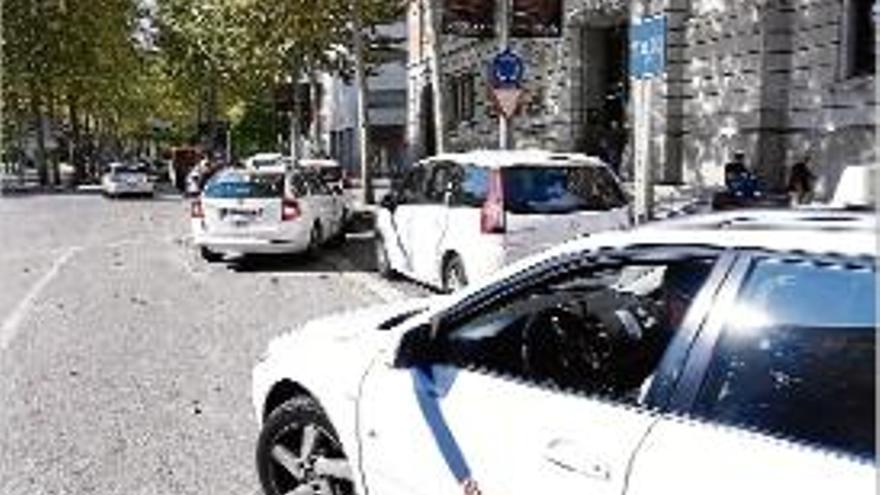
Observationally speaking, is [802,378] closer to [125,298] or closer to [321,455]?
[321,455]

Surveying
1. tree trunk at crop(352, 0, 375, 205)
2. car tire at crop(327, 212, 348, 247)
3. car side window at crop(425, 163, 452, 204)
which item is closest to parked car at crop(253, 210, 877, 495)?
car side window at crop(425, 163, 452, 204)

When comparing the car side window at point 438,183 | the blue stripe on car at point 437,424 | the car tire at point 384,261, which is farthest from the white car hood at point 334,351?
the car tire at point 384,261

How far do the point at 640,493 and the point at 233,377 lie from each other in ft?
19.6

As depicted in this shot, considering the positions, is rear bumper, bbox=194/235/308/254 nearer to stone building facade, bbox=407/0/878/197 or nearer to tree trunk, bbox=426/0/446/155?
stone building facade, bbox=407/0/878/197

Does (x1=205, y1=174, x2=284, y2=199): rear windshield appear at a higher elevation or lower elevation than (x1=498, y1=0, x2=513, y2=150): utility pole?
lower

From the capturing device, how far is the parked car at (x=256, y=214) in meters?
17.8

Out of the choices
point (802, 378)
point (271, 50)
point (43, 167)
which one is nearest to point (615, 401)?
point (802, 378)

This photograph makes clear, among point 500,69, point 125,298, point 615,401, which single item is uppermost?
point 500,69

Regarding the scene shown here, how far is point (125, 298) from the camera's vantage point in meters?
14.2

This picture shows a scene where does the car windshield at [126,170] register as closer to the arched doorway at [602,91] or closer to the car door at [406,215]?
the arched doorway at [602,91]

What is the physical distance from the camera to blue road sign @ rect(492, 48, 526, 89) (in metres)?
17.8

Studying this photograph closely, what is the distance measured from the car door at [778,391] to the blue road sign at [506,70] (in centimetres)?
1438

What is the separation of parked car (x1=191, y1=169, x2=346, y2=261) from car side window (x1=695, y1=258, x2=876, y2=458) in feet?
47.5

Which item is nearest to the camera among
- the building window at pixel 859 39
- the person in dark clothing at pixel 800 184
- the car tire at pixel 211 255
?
the car tire at pixel 211 255
